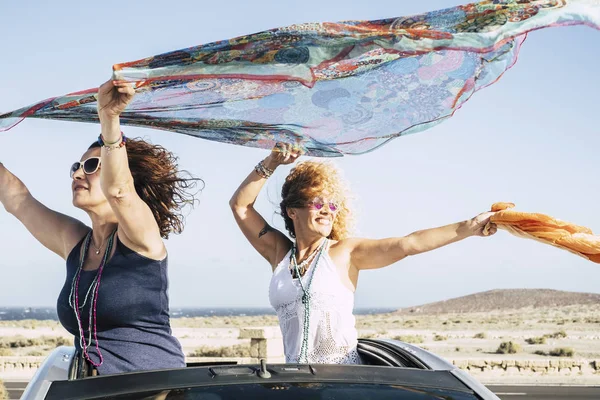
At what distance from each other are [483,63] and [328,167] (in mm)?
1267

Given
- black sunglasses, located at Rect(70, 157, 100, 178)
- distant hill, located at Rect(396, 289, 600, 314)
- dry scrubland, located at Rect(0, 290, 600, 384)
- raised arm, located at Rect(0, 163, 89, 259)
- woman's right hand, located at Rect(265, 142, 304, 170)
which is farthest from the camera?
distant hill, located at Rect(396, 289, 600, 314)

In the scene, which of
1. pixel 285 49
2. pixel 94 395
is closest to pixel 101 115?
pixel 285 49

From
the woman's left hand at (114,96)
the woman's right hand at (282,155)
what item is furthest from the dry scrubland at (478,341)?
the woman's left hand at (114,96)

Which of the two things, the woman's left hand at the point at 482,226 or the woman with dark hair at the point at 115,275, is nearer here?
the woman with dark hair at the point at 115,275

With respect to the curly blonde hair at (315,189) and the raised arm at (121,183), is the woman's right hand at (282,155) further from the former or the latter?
the raised arm at (121,183)

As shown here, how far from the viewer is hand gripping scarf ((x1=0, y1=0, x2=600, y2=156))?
3.26 metres

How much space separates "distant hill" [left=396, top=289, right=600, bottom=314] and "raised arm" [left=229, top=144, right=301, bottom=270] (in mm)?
86665

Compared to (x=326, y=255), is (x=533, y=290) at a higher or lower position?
higher

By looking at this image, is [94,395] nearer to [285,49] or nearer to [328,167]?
[285,49]

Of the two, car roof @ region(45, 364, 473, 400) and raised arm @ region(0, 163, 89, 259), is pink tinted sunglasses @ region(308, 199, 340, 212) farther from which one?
car roof @ region(45, 364, 473, 400)

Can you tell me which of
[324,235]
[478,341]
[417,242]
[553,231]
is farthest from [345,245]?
[478,341]

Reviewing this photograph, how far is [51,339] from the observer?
128ft

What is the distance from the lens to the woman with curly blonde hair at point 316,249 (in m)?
4.20

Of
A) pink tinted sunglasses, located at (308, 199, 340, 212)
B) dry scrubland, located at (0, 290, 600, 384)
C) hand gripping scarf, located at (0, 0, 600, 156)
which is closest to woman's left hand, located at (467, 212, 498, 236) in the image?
hand gripping scarf, located at (0, 0, 600, 156)
